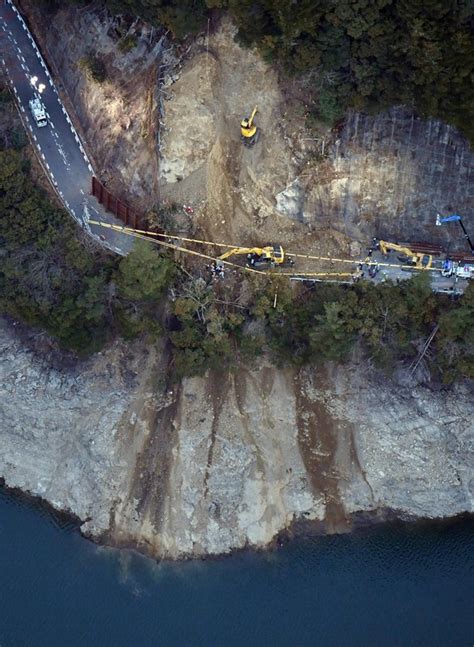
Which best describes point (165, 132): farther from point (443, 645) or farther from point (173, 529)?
point (443, 645)

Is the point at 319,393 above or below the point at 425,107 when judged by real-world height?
below

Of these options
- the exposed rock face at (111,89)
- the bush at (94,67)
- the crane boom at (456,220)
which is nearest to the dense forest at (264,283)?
the exposed rock face at (111,89)

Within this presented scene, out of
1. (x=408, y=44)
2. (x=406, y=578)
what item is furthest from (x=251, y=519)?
(x=408, y=44)

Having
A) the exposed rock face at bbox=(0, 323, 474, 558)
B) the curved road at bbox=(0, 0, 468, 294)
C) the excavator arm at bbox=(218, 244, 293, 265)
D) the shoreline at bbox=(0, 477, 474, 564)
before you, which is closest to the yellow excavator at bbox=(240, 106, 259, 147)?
the excavator arm at bbox=(218, 244, 293, 265)

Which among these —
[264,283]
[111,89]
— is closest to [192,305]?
[264,283]

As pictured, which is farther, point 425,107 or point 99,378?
point 99,378

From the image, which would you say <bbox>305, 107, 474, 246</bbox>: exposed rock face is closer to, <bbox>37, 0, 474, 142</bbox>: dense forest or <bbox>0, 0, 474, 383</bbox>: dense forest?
<bbox>37, 0, 474, 142</bbox>: dense forest
